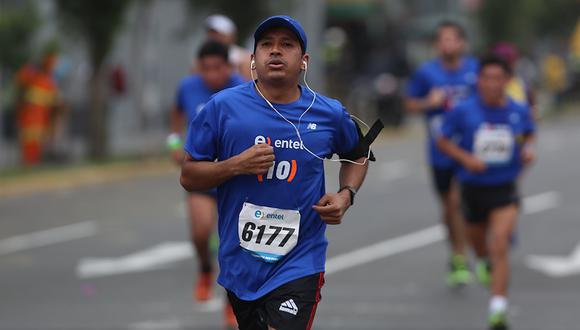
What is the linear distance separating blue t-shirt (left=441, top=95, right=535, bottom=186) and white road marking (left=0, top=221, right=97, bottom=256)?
221 inches

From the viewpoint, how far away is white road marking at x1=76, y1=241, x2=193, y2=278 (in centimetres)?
1349

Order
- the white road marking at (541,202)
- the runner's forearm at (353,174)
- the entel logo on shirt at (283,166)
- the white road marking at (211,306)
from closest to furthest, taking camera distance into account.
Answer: the entel logo on shirt at (283,166) < the runner's forearm at (353,174) < the white road marking at (211,306) < the white road marking at (541,202)

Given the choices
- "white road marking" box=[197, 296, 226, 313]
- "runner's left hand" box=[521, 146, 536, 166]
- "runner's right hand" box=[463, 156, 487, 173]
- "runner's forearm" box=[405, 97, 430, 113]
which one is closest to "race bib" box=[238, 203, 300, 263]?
"runner's right hand" box=[463, 156, 487, 173]

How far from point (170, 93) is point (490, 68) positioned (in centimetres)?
2650

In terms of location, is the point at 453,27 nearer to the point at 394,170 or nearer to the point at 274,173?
the point at 274,173

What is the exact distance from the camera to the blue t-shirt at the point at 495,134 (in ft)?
35.6

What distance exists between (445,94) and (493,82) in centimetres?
254

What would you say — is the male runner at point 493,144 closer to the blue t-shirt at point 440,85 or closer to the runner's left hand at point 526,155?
the runner's left hand at point 526,155

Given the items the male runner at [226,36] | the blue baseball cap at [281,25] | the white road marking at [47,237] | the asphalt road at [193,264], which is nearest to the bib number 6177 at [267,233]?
the blue baseball cap at [281,25]

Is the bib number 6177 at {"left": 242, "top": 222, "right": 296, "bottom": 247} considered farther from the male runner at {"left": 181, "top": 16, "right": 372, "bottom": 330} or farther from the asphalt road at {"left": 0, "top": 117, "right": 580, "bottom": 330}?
the asphalt road at {"left": 0, "top": 117, "right": 580, "bottom": 330}

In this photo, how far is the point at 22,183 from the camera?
20.5 meters

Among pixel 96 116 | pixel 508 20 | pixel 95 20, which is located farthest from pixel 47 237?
pixel 508 20

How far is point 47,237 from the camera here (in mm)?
15805

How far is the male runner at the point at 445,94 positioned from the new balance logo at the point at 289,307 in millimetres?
6411
